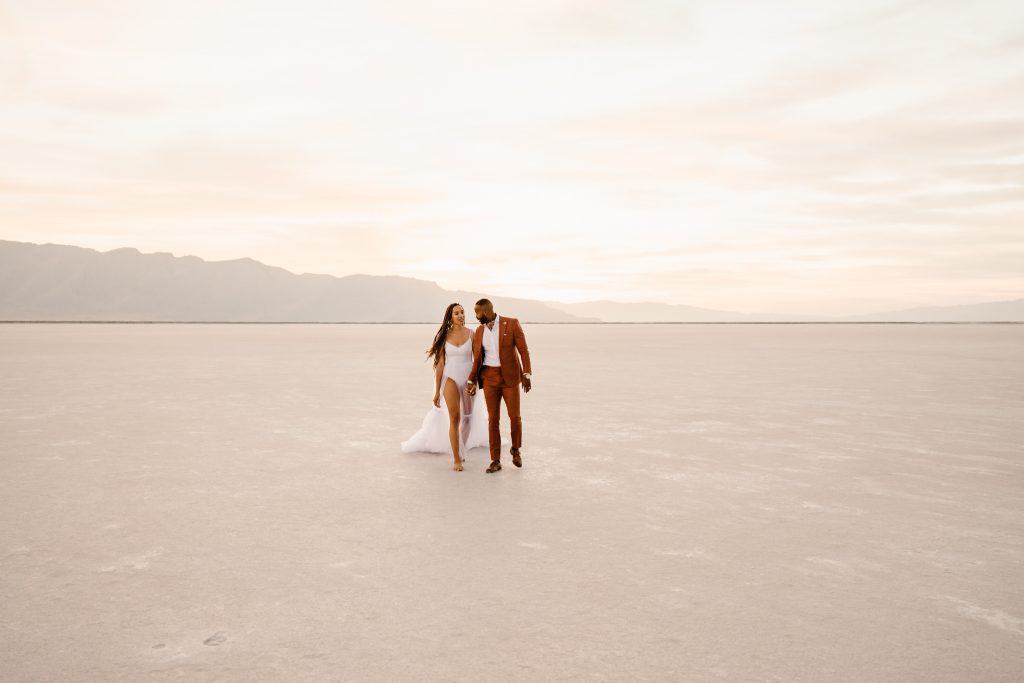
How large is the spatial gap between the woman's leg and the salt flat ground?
11.2 inches

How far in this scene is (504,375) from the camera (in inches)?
352

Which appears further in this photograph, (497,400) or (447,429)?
(447,429)

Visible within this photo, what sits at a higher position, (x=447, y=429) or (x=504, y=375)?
(x=504, y=375)

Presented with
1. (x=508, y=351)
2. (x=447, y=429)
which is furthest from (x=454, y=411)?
(x=508, y=351)

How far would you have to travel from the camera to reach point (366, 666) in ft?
12.3

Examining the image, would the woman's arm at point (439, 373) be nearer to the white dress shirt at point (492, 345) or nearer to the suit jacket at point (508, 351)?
the suit jacket at point (508, 351)

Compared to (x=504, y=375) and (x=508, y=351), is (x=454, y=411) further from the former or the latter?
(x=508, y=351)

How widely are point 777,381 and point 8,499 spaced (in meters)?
19.1

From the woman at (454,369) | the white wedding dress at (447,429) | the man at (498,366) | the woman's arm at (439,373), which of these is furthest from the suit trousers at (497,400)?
the woman's arm at (439,373)

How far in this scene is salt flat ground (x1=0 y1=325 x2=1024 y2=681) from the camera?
3906mm

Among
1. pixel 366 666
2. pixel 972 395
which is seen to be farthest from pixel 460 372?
pixel 972 395

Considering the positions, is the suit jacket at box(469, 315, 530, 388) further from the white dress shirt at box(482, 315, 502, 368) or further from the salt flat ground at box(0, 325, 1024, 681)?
the salt flat ground at box(0, 325, 1024, 681)

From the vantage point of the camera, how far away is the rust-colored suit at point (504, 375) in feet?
29.1

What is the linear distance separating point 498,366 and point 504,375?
0.13 metres
